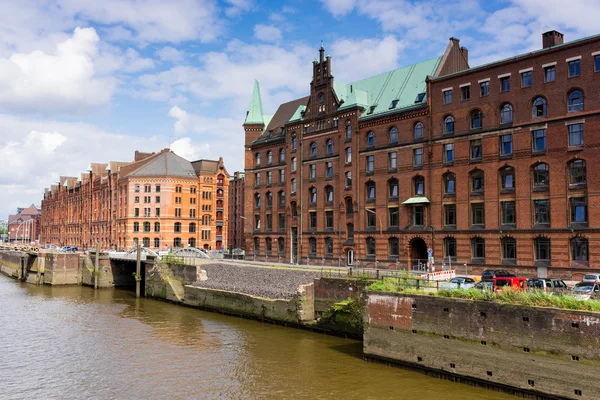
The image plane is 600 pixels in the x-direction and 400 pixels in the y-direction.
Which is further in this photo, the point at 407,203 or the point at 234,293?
the point at 407,203

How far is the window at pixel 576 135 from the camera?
43.6 meters

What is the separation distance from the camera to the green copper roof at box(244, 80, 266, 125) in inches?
3123

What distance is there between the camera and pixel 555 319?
2294 centimetres

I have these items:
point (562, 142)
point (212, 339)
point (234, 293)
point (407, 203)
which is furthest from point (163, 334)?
point (562, 142)

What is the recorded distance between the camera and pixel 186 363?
31.6 metres

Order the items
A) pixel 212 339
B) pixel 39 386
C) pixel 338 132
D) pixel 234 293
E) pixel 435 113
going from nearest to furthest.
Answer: pixel 39 386, pixel 212 339, pixel 234 293, pixel 435 113, pixel 338 132

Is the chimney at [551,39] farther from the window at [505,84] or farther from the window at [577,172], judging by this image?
the window at [577,172]

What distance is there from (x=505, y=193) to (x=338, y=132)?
884 inches

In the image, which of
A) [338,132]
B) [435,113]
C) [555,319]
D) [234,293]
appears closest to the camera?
[555,319]

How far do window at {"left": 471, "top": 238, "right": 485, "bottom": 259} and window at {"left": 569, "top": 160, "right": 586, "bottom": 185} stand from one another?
31.2 feet

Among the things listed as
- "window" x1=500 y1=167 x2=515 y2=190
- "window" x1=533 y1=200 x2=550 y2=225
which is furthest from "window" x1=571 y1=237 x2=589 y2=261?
"window" x1=500 y1=167 x2=515 y2=190

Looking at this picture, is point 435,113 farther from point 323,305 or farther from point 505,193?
point 323,305

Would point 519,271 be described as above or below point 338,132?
below

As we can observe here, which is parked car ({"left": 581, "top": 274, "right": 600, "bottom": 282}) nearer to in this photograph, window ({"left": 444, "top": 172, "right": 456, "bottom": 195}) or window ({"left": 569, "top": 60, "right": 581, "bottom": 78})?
window ({"left": 444, "top": 172, "right": 456, "bottom": 195})
